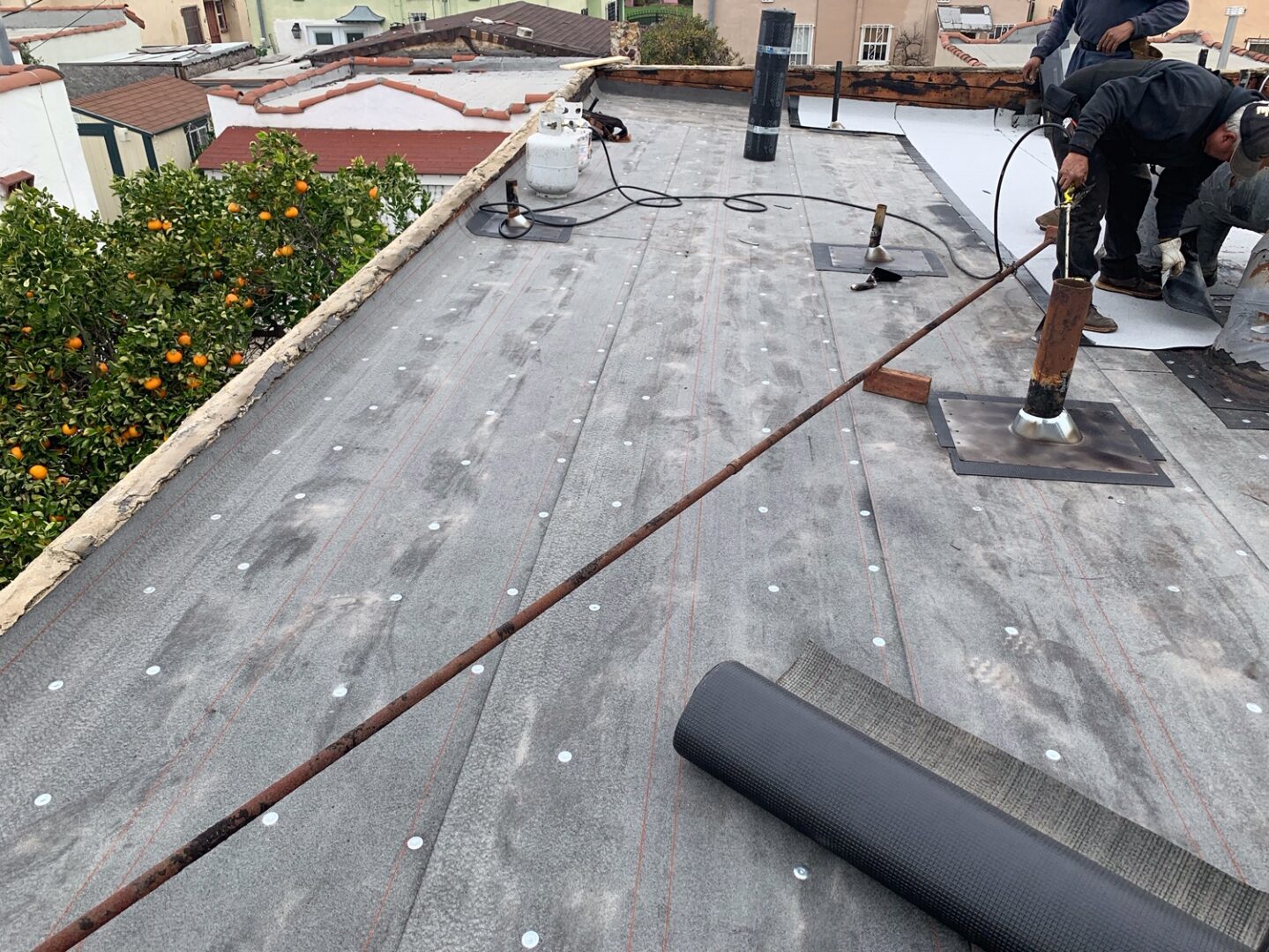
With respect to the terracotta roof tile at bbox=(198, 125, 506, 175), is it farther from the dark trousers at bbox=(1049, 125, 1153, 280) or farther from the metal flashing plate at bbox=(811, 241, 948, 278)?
the dark trousers at bbox=(1049, 125, 1153, 280)

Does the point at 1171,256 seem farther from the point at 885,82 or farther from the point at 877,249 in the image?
the point at 885,82

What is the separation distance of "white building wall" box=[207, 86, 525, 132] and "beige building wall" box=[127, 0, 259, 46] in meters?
22.4

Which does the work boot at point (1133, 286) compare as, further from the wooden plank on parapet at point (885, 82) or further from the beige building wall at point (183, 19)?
the beige building wall at point (183, 19)

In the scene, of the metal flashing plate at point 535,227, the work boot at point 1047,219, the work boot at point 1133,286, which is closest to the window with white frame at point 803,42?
the work boot at point 1047,219

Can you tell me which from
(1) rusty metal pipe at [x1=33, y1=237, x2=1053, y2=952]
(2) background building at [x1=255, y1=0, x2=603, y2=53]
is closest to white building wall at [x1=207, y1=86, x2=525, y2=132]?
(1) rusty metal pipe at [x1=33, y1=237, x2=1053, y2=952]

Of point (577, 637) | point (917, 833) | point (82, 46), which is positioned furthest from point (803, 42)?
point (917, 833)

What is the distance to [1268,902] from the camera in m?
1.95

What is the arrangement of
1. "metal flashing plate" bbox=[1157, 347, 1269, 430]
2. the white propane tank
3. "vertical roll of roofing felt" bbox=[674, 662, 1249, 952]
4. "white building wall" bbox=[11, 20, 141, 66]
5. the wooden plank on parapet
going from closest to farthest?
"vertical roll of roofing felt" bbox=[674, 662, 1249, 952], "metal flashing plate" bbox=[1157, 347, 1269, 430], the white propane tank, the wooden plank on parapet, "white building wall" bbox=[11, 20, 141, 66]

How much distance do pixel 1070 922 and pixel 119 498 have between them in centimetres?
343

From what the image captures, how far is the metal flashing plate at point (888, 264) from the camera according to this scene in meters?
6.37

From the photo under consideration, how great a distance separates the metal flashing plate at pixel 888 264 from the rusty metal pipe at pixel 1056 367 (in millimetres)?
2515

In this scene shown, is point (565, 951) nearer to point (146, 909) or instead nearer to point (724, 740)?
point (724, 740)

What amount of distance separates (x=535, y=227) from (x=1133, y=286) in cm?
455

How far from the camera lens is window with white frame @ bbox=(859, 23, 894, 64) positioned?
29795 millimetres
